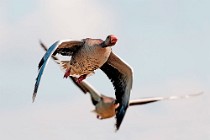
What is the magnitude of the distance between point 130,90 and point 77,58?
3.20 metres

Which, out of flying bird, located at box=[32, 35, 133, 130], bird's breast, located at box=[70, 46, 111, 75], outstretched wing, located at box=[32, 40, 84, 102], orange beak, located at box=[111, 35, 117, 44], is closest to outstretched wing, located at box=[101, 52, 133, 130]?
flying bird, located at box=[32, 35, 133, 130]

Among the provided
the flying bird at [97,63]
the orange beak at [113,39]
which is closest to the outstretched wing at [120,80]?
the flying bird at [97,63]

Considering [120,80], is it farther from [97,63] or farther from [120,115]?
[97,63]

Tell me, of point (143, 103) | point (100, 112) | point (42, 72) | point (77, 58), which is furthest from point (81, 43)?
point (143, 103)

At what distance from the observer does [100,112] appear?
120 ft

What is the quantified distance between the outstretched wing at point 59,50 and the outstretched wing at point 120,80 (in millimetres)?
1914

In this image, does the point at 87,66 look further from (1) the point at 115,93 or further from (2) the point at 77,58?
(1) the point at 115,93

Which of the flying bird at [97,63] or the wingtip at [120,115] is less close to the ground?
the flying bird at [97,63]

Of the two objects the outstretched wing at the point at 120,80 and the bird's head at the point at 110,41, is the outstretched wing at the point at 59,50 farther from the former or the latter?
the outstretched wing at the point at 120,80

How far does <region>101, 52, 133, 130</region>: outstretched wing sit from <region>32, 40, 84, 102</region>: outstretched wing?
6.28ft

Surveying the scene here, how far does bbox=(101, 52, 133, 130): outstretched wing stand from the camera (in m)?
30.1

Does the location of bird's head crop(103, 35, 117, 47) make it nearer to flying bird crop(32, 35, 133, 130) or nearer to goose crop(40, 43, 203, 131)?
flying bird crop(32, 35, 133, 130)

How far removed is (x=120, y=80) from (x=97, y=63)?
3497mm

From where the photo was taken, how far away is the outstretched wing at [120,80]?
30062 mm
